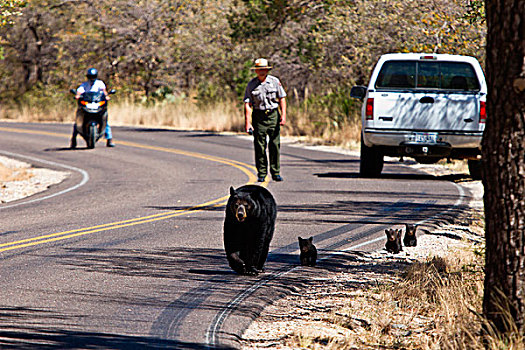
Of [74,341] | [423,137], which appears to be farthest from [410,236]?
[423,137]

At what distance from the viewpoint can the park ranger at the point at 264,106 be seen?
14.3 metres

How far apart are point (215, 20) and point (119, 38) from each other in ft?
19.3

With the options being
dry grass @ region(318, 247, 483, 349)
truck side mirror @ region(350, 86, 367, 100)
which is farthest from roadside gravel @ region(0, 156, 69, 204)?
dry grass @ region(318, 247, 483, 349)

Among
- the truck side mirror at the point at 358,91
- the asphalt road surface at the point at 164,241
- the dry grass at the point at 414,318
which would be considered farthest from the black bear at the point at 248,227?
the truck side mirror at the point at 358,91

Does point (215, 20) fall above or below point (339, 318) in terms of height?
above

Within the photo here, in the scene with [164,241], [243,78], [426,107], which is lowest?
[164,241]

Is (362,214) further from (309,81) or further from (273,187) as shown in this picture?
(309,81)

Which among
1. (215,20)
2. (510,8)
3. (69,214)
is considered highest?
(215,20)

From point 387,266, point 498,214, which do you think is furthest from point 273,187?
point 498,214

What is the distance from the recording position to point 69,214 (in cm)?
1220

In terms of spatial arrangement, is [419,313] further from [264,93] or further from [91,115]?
[91,115]

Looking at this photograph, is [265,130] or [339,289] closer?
[339,289]

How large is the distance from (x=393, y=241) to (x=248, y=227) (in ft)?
7.11

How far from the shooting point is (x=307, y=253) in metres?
8.20
